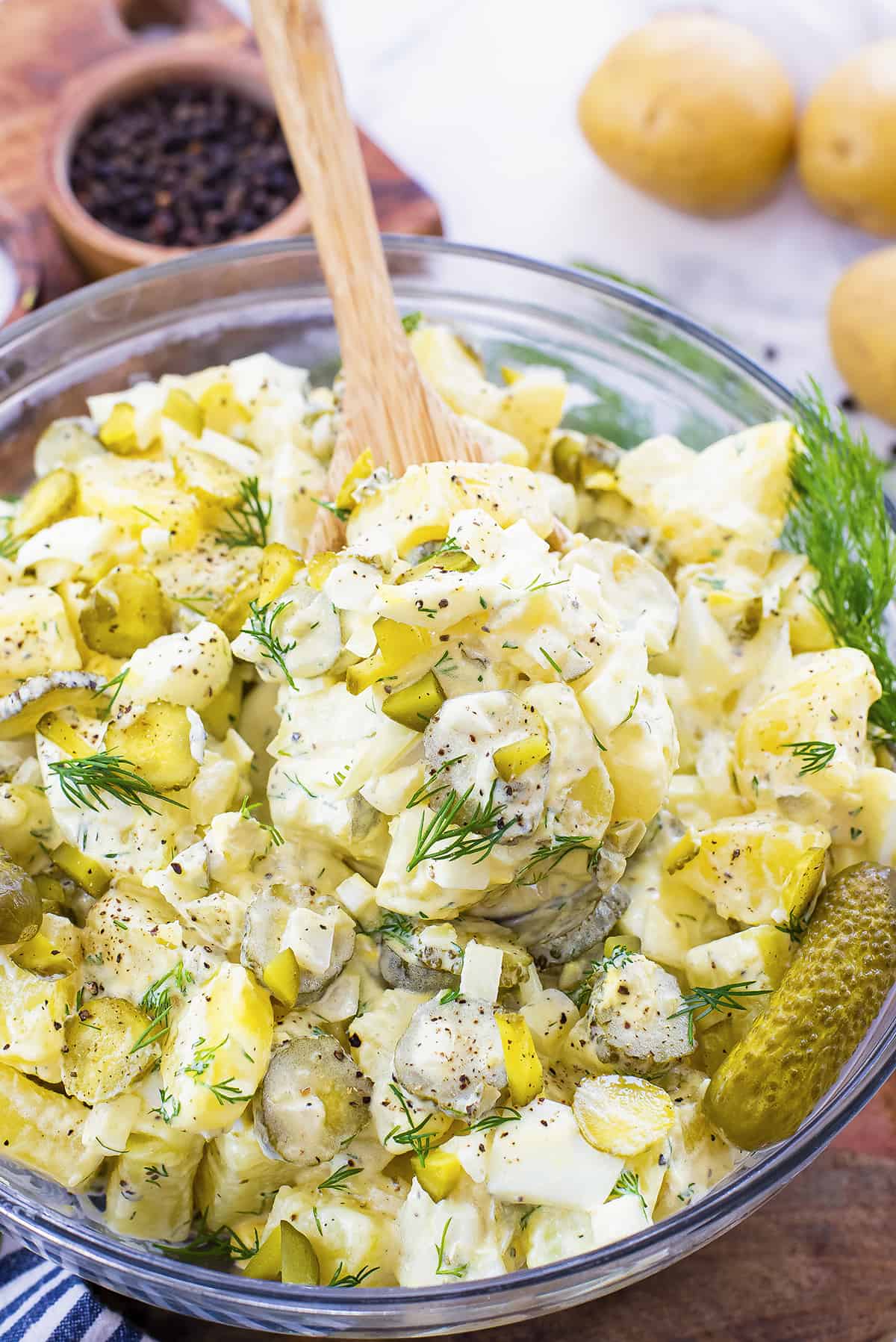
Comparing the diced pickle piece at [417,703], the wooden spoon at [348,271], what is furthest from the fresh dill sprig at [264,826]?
the wooden spoon at [348,271]

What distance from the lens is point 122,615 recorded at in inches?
99.4

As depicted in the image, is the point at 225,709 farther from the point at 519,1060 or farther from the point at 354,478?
the point at 519,1060

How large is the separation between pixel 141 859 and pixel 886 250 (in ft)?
10.3

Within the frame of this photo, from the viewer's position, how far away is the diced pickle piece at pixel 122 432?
2908 millimetres

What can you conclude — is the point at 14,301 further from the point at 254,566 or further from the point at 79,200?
the point at 254,566

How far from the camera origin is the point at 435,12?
4.93 metres

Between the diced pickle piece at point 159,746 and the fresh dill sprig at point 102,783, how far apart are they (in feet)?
0.05

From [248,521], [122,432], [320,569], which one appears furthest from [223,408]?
[320,569]

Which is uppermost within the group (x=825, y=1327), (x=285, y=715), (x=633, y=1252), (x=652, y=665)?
(x=285, y=715)

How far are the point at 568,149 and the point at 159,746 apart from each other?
10.8ft

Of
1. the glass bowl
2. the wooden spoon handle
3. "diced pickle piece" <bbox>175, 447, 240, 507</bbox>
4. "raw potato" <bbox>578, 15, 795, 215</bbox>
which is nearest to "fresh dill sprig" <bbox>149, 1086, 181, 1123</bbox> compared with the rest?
"diced pickle piece" <bbox>175, 447, 240, 507</bbox>

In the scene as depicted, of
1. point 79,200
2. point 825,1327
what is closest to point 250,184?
point 79,200

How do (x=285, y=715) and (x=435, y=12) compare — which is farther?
(x=435, y=12)

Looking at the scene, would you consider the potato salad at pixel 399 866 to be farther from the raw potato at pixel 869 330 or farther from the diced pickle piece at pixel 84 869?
the raw potato at pixel 869 330
